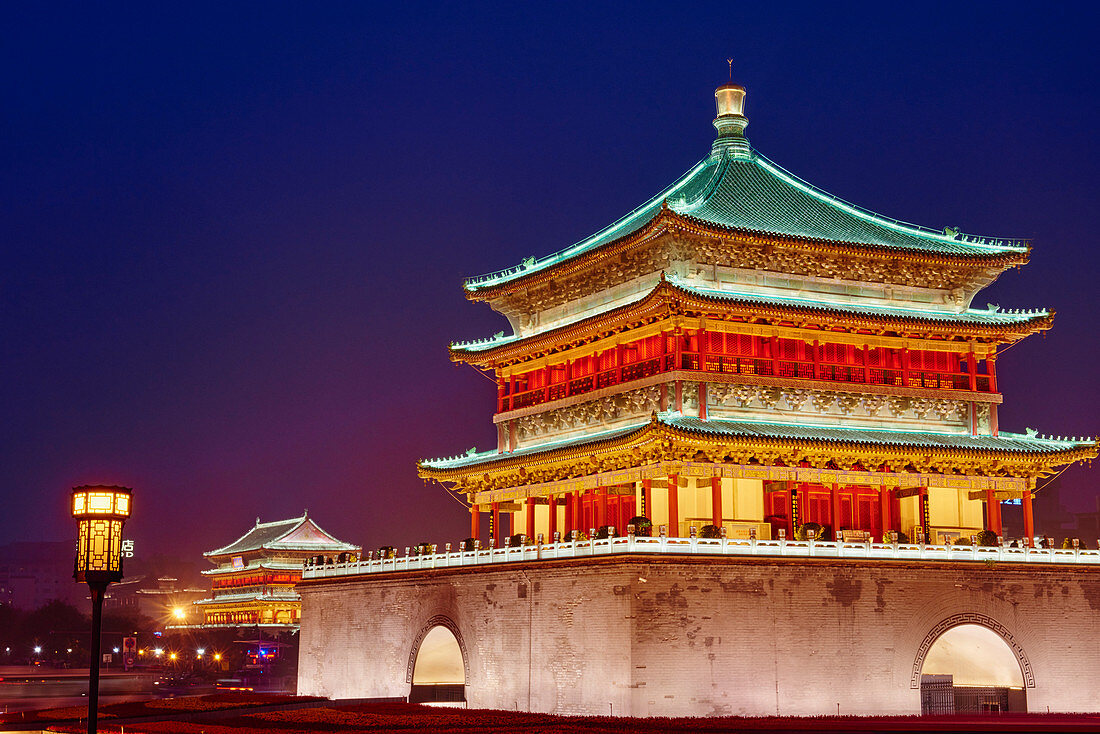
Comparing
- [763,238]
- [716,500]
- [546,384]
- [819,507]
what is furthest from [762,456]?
[546,384]

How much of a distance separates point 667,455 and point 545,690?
692 cm

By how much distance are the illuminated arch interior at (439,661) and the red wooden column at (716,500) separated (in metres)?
9.35

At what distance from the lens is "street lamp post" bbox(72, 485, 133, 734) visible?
23.7 m

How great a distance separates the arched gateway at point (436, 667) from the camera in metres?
40.1

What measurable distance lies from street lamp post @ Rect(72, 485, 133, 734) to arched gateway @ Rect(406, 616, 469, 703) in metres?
16.3

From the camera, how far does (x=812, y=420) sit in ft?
127

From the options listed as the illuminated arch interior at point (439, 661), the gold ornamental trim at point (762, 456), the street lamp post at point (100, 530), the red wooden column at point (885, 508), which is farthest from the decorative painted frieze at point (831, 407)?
the street lamp post at point (100, 530)

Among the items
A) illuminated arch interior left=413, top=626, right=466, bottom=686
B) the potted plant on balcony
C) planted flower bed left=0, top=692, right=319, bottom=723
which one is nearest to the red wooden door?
the potted plant on balcony

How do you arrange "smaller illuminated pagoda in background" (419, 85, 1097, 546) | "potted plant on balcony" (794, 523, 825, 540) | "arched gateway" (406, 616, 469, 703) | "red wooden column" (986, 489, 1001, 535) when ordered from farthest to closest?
"arched gateway" (406, 616, 469, 703) → "red wooden column" (986, 489, 1001, 535) → "smaller illuminated pagoda in background" (419, 85, 1097, 546) → "potted plant on balcony" (794, 523, 825, 540)

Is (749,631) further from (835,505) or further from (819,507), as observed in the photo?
(819,507)

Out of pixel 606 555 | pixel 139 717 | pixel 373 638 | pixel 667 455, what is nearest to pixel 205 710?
pixel 139 717

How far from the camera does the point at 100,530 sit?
24.0 meters

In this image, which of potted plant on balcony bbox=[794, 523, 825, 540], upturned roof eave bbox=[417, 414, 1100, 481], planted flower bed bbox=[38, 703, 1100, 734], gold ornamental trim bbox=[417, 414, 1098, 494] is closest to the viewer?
planted flower bed bbox=[38, 703, 1100, 734]

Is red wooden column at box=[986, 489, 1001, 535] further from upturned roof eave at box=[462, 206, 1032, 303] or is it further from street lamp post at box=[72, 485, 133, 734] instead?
street lamp post at box=[72, 485, 133, 734]
